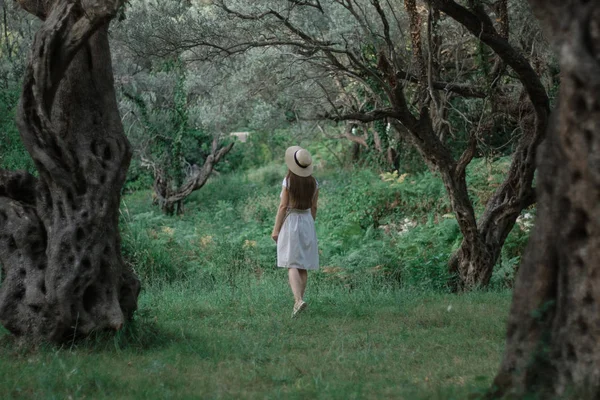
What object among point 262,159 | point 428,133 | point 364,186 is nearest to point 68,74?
point 428,133

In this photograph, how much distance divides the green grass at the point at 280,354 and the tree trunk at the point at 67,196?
349 mm

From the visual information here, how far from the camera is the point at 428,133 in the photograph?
12336 millimetres

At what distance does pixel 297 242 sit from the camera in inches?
405

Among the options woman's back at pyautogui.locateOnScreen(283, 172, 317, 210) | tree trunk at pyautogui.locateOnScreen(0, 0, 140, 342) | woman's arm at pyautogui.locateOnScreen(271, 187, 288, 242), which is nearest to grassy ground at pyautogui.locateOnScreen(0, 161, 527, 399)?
tree trunk at pyautogui.locateOnScreen(0, 0, 140, 342)

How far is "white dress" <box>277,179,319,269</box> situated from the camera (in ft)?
33.7

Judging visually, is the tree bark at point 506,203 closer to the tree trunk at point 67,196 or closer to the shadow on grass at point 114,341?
the tree trunk at point 67,196

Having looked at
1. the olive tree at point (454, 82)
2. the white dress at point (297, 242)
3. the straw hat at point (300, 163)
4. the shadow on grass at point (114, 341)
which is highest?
the olive tree at point (454, 82)

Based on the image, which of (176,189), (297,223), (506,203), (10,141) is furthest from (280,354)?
(176,189)

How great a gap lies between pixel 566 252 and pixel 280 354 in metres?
3.47

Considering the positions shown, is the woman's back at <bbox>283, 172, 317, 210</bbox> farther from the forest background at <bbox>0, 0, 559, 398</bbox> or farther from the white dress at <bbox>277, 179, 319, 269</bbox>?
the forest background at <bbox>0, 0, 559, 398</bbox>

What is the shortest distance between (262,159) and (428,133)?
2433 cm

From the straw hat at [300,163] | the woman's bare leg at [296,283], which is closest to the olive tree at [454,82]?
the straw hat at [300,163]

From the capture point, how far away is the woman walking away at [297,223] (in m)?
10.3

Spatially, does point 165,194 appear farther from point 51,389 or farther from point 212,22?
point 51,389
